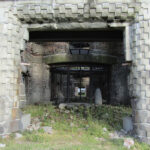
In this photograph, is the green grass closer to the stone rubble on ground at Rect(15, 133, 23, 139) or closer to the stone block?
the stone rubble on ground at Rect(15, 133, 23, 139)

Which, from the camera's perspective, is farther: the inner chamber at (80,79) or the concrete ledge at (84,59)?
the inner chamber at (80,79)

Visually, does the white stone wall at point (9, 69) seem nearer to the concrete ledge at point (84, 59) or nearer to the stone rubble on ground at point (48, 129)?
the stone rubble on ground at point (48, 129)

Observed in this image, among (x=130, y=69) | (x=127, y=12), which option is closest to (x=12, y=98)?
(x=130, y=69)

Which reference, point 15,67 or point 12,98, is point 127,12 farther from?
point 12,98

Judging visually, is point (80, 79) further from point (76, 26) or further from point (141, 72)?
point (141, 72)

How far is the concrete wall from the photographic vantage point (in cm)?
411

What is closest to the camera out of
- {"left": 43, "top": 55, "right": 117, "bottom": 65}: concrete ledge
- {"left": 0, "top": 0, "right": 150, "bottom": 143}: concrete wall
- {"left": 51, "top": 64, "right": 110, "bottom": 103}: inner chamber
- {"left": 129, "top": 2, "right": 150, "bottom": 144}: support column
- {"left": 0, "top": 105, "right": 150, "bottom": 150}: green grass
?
{"left": 0, "top": 105, "right": 150, "bottom": 150}: green grass

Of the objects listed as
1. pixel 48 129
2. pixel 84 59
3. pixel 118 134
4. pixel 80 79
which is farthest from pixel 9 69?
pixel 80 79

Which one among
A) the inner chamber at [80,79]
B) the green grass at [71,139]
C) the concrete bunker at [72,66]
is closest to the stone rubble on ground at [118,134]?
the green grass at [71,139]

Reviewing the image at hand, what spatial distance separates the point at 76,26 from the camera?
4590mm

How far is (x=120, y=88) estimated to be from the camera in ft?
37.2

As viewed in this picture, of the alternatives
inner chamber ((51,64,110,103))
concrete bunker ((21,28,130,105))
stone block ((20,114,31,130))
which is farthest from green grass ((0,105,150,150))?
inner chamber ((51,64,110,103))

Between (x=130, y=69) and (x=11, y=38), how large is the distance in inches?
123

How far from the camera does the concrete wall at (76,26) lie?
4113 millimetres
